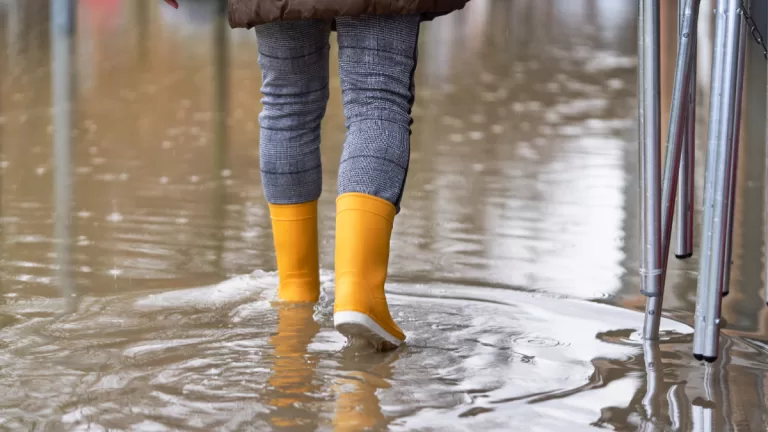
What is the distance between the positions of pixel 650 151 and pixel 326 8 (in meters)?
0.60

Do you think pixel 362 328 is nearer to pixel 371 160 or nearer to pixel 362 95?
pixel 371 160

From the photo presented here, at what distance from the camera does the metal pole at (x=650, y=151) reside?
1923 mm

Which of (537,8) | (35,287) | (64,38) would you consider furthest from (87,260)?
(537,8)

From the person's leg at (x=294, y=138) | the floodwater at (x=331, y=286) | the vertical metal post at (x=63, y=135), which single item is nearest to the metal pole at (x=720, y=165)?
the floodwater at (x=331, y=286)

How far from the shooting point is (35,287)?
2.55 m

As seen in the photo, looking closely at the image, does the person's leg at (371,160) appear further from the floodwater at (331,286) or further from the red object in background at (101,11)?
the red object in background at (101,11)

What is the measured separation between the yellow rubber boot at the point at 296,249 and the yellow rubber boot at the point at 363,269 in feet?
1.17

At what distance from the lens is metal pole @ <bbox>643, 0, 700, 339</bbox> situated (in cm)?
190

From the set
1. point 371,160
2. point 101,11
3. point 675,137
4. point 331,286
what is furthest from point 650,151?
point 101,11

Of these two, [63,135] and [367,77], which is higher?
[367,77]

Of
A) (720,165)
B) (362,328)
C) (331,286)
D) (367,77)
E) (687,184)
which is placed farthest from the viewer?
(331,286)

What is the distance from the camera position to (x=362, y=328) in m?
1.92

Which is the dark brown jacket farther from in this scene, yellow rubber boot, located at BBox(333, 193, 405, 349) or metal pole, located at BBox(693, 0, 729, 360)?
metal pole, located at BBox(693, 0, 729, 360)

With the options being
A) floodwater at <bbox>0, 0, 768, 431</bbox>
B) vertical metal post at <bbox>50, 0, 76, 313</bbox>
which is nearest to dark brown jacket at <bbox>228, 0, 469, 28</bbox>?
floodwater at <bbox>0, 0, 768, 431</bbox>
